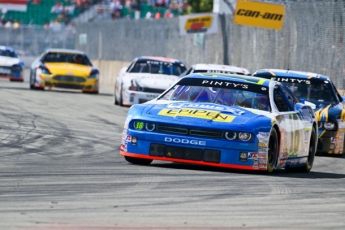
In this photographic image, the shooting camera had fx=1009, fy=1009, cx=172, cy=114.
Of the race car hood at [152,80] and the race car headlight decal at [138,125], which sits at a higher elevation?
the race car headlight decal at [138,125]

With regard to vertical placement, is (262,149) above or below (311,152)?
above

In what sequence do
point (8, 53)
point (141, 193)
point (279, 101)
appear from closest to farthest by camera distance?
point (141, 193) → point (279, 101) → point (8, 53)

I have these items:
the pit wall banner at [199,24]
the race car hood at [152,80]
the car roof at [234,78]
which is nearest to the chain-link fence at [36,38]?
the pit wall banner at [199,24]

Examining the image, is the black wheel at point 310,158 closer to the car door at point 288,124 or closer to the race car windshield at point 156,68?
the car door at point 288,124

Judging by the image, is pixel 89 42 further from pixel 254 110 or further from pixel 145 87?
pixel 254 110

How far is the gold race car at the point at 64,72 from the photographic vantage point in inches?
1070

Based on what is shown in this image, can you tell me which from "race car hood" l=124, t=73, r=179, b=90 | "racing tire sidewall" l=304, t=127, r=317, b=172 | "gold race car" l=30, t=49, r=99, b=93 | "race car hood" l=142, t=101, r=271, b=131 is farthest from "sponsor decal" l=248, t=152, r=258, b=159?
"gold race car" l=30, t=49, r=99, b=93

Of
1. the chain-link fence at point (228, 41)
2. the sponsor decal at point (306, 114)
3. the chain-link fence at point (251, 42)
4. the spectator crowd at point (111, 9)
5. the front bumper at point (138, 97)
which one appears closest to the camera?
the sponsor decal at point (306, 114)

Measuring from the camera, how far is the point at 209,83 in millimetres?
11625

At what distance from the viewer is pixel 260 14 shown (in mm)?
27812

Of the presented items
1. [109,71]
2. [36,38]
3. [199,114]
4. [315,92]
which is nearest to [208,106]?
[199,114]

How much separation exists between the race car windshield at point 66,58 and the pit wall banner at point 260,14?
449cm

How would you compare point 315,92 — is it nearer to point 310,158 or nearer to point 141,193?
point 310,158

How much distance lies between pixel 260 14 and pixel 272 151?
17.3 m
